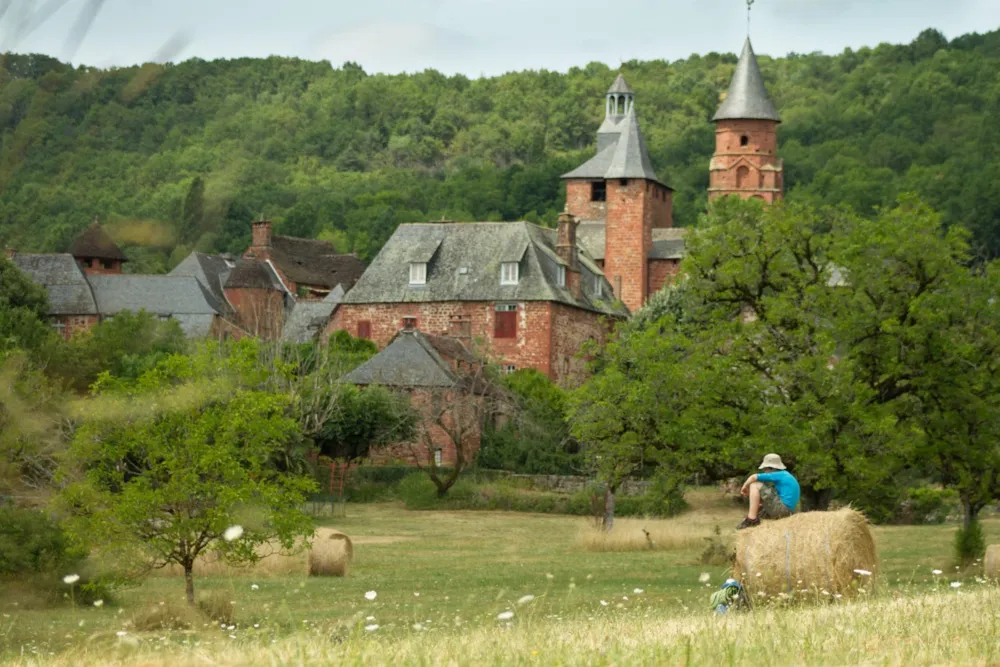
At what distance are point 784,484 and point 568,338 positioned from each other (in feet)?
191

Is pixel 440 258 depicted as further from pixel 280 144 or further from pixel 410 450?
pixel 280 144

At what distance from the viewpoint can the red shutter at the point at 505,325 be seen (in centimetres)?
7261

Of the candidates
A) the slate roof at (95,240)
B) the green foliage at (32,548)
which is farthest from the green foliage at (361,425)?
the green foliage at (32,548)

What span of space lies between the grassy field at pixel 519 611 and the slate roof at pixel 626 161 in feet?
113

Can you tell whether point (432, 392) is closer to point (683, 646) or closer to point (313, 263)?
point (313, 263)

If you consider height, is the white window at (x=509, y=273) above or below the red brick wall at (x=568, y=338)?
above

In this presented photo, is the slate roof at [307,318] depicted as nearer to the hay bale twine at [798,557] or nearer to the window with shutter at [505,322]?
the window with shutter at [505,322]

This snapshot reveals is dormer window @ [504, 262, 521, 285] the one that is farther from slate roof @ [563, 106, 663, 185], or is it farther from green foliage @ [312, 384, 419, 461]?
green foliage @ [312, 384, 419, 461]

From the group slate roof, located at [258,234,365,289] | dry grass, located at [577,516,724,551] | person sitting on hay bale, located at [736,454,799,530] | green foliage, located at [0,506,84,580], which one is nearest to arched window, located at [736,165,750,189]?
slate roof, located at [258,234,365,289]

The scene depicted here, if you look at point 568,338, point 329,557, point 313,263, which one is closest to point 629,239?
point 568,338

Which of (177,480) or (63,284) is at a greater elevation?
(63,284)

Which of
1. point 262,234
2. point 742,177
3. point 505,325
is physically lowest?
point 505,325

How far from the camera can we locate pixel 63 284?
266 feet

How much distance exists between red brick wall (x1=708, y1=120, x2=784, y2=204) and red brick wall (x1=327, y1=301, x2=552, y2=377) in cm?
2195
